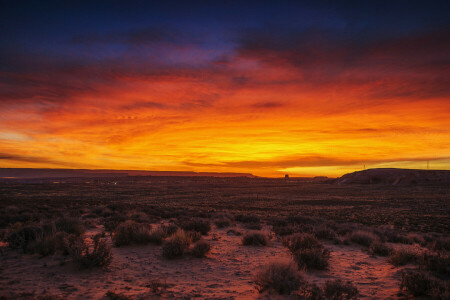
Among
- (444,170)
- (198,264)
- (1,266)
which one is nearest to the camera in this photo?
(1,266)

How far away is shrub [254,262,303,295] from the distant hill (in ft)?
372

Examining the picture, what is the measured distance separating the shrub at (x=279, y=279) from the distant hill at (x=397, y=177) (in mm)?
113364

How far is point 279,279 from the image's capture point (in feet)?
21.7

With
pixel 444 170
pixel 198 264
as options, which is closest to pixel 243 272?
pixel 198 264

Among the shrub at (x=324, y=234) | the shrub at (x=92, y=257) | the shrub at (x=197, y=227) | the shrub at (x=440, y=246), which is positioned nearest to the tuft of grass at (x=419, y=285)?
the shrub at (x=324, y=234)

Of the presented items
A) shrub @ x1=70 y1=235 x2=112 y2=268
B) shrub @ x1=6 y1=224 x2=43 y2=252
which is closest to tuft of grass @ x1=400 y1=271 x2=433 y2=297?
shrub @ x1=70 y1=235 x2=112 y2=268

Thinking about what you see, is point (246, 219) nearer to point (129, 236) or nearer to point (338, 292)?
point (129, 236)

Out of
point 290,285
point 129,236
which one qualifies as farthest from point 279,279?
point 129,236

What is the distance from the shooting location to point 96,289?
6.54 metres

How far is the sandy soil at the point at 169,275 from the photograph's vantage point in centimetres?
660

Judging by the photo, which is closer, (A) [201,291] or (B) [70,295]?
(B) [70,295]

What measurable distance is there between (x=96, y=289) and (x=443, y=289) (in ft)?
26.4

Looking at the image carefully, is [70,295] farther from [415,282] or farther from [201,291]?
[415,282]

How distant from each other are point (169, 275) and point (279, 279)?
3239 millimetres
